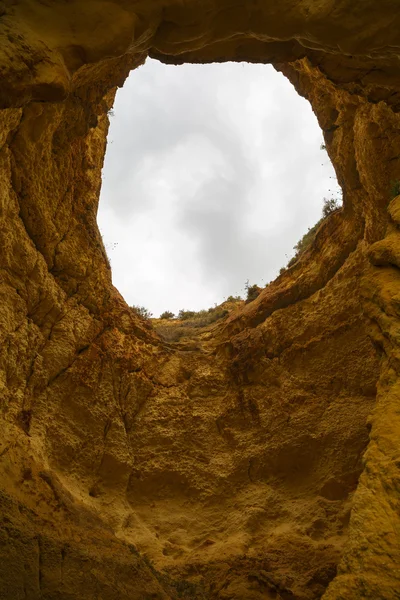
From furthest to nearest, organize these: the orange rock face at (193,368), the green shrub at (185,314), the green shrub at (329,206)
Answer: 1. the green shrub at (185,314)
2. the green shrub at (329,206)
3. the orange rock face at (193,368)

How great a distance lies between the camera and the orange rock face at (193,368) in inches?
220

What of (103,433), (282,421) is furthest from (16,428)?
(282,421)

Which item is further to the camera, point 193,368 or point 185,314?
point 185,314

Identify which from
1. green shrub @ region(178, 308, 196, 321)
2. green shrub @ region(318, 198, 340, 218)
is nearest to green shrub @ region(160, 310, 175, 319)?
green shrub @ region(178, 308, 196, 321)

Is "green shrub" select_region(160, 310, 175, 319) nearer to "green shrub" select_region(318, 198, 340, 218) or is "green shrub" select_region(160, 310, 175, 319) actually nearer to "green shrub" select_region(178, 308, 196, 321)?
"green shrub" select_region(178, 308, 196, 321)

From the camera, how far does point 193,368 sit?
1229 cm

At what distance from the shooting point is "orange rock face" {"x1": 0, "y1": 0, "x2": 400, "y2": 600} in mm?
5582

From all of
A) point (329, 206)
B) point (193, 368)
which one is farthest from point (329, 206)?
point (193, 368)

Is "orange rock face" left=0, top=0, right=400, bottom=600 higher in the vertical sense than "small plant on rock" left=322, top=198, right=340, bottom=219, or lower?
lower

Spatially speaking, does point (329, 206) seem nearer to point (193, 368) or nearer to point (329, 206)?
point (329, 206)

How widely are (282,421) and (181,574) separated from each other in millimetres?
3929

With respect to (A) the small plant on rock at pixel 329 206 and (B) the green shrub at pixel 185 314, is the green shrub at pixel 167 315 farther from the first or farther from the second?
(A) the small plant on rock at pixel 329 206

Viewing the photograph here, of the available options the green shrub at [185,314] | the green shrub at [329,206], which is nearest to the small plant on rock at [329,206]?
the green shrub at [329,206]

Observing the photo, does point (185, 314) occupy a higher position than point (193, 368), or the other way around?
point (185, 314)
